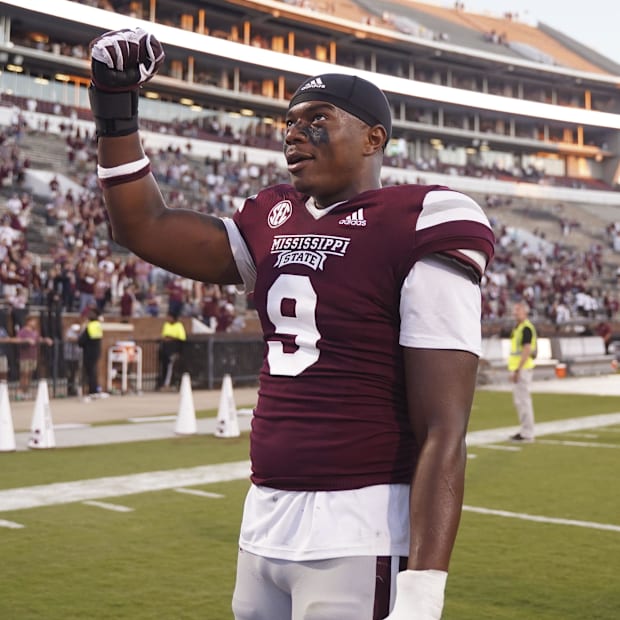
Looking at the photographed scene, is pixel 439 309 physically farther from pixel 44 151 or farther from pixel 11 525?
pixel 44 151

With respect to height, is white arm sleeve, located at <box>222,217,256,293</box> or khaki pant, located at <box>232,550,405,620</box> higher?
white arm sleeve, located at <box>222,217,256,293</box>

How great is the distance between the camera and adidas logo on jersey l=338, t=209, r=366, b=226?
215cm

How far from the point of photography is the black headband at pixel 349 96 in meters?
2.25

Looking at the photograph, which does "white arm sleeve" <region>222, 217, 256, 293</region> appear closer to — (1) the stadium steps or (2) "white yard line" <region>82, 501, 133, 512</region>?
(2) "white yard line" <region>82, 501, 133, 512</region>

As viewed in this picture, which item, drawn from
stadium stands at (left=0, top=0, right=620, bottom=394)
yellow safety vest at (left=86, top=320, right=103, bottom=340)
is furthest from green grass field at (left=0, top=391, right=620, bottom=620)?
stadium stands at (left=0, top=0, right=620, bottom=394)

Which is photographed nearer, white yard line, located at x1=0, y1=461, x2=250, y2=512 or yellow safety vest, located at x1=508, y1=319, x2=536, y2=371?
white yard line, located at x1=0, y1=461, x2=250, y2=512

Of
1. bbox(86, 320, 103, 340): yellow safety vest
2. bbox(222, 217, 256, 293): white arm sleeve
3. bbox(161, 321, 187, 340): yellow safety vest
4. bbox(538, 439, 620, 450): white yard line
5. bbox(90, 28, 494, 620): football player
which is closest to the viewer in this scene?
bbox(90, 28, 494, 620): football player

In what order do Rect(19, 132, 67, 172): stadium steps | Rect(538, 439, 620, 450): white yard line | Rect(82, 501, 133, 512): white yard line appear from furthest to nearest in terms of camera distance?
1. Rect(19, 132, 67, 172): stadium steps
2. Rect(538, 439, 620, 450): white yard line
3. Rect(82, 501, 133, 512): white yard line

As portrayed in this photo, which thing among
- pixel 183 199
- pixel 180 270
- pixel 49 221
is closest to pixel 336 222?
pixel 180 270

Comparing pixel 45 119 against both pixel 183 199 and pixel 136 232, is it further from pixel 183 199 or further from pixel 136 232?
pixel 136 232

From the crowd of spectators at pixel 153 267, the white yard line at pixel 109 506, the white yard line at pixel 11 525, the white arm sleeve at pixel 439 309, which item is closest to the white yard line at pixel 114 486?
the white yard line at pixel 109 506

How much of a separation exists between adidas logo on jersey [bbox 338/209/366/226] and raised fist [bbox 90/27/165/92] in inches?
22.3

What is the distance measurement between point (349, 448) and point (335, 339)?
23 cm

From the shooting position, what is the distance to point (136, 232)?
2375 mm
